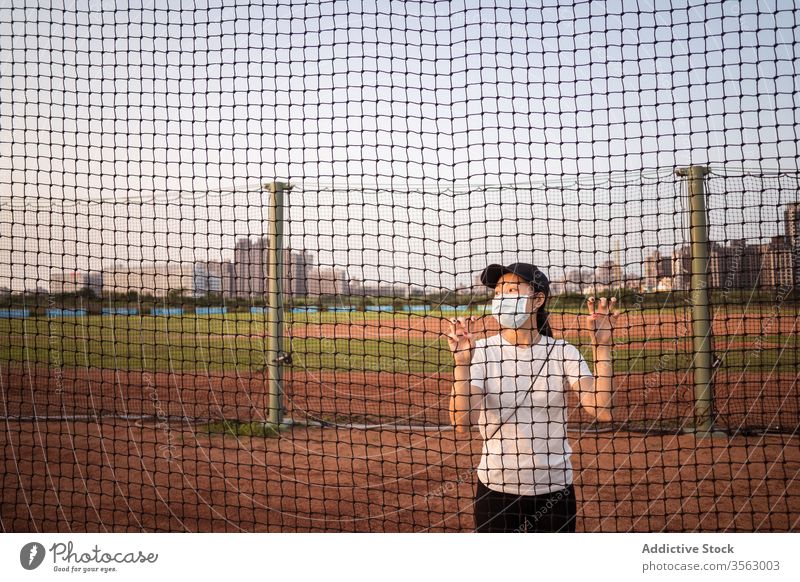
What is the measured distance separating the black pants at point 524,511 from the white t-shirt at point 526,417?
0.03m

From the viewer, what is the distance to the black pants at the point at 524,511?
2.01 metres

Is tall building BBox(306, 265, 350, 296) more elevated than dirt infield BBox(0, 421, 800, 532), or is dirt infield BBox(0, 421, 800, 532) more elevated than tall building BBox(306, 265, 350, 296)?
tall building BBox(306, 265, 350, 296)

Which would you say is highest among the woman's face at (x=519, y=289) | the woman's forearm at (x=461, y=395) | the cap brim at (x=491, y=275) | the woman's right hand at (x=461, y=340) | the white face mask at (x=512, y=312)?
the cap brim at (x=491, y=275)

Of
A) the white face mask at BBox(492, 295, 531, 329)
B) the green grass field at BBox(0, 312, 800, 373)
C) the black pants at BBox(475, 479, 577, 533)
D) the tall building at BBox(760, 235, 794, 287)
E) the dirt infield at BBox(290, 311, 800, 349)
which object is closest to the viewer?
the black pants at BBox(475, 479, 577, 533)

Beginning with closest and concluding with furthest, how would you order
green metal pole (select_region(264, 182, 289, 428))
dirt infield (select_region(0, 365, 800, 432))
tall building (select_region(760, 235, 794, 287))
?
tall building (select_region(760, 235, 794, 287))
green metal pole (select_region(264, 182, 289, 428))
dirt infield (select_region(0, 365, 800, 432))

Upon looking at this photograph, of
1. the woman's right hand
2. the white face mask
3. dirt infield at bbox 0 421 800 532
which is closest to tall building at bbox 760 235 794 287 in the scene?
dirt infield at bbox 0 421 800 532

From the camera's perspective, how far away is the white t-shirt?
79.4 inches

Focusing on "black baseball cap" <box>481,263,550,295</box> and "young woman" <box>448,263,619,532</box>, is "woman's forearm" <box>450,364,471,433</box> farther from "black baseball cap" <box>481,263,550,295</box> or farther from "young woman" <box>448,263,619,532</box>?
"black baseball cap" <box>481,263,550,295</box>

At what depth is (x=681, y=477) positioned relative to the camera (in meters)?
4.43

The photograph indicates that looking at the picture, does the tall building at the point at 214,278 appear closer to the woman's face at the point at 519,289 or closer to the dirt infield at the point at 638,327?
the dirt infield at the point at 638,327

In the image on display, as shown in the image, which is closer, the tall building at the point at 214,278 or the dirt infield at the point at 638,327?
the tall building at the point at 214,278

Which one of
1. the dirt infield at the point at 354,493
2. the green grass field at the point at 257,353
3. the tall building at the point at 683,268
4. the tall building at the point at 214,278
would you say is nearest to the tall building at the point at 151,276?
the tall building at the point at 214,278

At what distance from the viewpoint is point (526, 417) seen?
2.08m

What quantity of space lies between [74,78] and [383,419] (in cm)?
490
